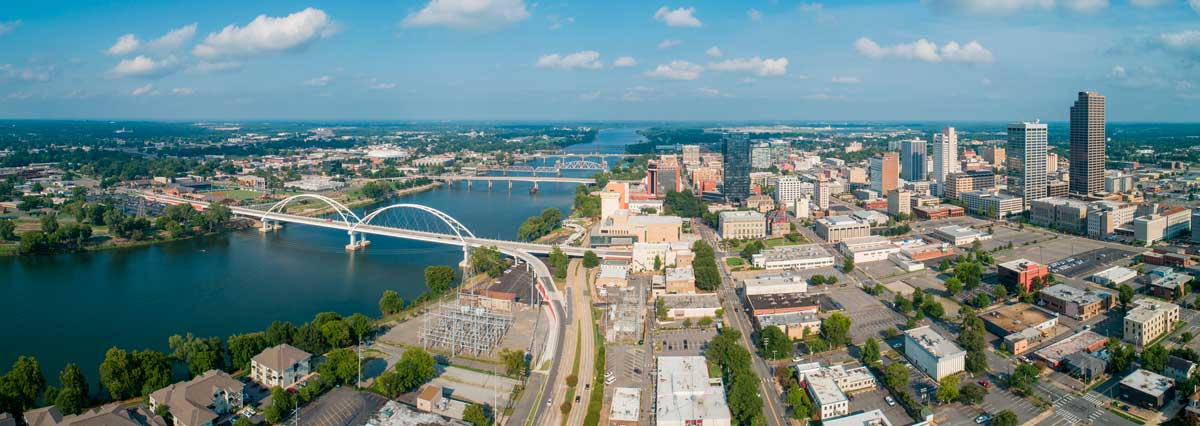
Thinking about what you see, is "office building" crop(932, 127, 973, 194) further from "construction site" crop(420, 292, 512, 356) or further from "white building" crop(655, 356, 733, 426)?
"construction site" crop(420, 292, 512, 356)

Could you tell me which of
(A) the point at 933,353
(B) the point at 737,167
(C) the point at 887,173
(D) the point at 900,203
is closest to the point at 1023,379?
(A) the point at 933,353

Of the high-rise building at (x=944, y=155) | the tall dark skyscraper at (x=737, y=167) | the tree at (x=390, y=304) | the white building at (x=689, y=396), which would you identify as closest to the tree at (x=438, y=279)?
the tree at (x=390, y=304)

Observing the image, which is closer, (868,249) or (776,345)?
(776,345)

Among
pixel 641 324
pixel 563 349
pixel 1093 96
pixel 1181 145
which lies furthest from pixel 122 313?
pixel 1181 145

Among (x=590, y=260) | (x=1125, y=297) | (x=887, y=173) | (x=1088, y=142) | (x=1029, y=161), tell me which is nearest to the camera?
A: (x=1125, y=297)

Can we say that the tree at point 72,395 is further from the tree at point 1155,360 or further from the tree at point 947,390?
the tree at point 1155,360

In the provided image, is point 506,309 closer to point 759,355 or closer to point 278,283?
point 759,355

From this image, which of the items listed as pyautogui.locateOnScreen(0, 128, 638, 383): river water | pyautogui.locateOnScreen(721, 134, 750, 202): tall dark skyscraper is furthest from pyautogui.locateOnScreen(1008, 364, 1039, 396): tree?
pyautogui.locateOnScreen(721, 134, 750, 202): tall dark skyscraper

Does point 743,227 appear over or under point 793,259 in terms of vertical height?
over

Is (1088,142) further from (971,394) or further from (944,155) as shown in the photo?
(971,394)
